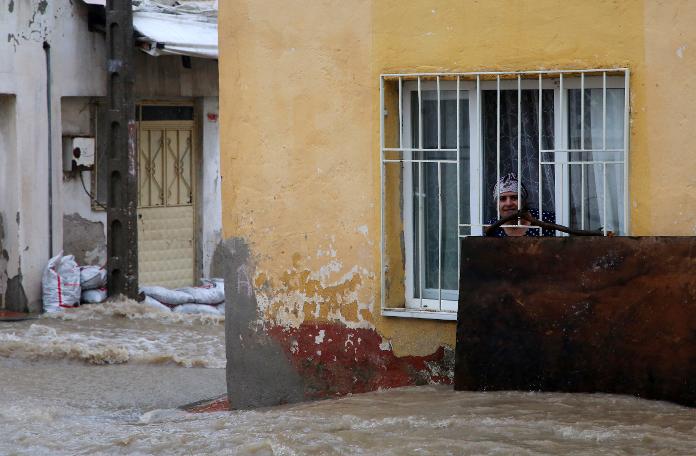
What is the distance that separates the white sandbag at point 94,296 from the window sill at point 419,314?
7.07 metres

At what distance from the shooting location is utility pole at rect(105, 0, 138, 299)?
1330 centimetres

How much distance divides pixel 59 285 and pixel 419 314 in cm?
721

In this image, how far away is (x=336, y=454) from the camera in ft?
18.6

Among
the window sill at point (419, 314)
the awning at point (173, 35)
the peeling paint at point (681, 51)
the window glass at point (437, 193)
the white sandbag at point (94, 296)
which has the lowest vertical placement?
the white sandbag at point (94, 296)

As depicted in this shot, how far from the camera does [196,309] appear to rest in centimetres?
1377

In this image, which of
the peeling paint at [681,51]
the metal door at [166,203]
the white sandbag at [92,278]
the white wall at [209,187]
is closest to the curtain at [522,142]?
the peeling paint at [681,51]

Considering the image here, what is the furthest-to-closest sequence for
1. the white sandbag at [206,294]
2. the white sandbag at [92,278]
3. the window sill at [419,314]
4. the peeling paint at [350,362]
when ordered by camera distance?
1. the white sandbag at [206,294]
2. the white sandbag at [92,278]
3. the peeling paint at [350,362]
4. the window sill at [419,314]

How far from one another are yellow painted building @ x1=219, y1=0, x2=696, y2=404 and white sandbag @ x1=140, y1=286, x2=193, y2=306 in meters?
6.63

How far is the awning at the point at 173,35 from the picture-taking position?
13570mm

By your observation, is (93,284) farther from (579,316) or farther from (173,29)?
(579,316)

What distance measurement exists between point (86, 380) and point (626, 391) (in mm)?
5315

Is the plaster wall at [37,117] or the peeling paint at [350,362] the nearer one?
the peeling paint at [350,362]

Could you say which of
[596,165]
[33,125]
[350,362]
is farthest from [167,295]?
[596,165]

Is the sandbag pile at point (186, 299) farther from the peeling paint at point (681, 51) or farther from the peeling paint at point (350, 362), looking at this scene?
the peeling paint at point (681, 51)
